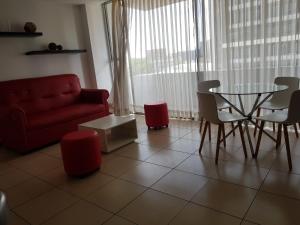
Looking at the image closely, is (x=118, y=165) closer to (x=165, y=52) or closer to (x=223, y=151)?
(x=223, y=151)

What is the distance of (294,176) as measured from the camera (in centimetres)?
214

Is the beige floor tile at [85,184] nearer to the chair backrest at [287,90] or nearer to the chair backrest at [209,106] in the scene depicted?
the chair backrest at [209,106]

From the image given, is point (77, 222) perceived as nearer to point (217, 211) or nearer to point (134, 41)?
point (217, 211)

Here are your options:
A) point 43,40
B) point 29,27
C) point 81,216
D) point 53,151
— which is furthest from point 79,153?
point 43,40

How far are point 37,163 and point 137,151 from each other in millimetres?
1251

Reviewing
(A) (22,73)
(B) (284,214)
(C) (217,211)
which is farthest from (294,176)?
(A) (22,73)

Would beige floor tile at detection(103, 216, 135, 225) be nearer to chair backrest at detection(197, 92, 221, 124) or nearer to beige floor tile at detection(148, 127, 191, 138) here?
chair backrest at detection(197, 92, 221, 124)

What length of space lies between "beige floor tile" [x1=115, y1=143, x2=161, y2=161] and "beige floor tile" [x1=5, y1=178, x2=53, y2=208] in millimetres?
978

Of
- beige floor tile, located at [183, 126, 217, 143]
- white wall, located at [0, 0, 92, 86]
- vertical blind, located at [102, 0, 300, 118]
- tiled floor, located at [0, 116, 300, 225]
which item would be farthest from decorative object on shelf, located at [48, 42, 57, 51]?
beige floor tile, located at [183, 126, 217, 143]

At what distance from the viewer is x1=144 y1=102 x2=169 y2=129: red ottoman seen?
3.79 metres

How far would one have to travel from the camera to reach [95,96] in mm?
4258

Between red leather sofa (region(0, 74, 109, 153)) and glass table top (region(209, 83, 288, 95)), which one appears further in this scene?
red leather sofa (region(0, 74, 109, 153))

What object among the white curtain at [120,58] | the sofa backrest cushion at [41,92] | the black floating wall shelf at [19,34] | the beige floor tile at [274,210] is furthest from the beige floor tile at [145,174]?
the black floating wall shelf at [19,34]

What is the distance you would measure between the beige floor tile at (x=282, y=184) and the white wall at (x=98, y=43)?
3.94 m
